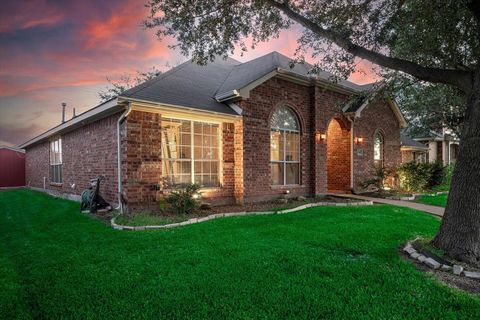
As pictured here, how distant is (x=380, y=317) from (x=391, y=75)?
765 centimetres

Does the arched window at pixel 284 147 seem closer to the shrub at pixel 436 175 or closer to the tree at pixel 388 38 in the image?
the tree at pixel 388 38

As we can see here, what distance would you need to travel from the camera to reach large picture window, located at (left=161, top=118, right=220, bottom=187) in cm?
787

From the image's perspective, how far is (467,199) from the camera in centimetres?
388

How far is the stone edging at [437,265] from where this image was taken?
11.0 ft

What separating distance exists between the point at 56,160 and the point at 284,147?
37.9ft

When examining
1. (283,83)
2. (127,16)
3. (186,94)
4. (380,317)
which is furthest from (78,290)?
(283,83)

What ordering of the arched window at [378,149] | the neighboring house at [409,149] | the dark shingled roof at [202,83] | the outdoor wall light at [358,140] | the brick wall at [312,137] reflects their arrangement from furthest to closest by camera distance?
the neighboring house at [409,149] < the arched window at [378,149] < the outdoor wall light at [358,140] < the brick wall at [312,137] < the dark shingled roof at [202,83]

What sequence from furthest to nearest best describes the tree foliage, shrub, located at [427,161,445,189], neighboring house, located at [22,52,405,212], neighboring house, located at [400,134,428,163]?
1. neighboring house, located at [400,134,428,163]
2. shrub, located at [427,161,445,189]
3. neighboring house, located at [22,52,405,212]
4. the tree foliage

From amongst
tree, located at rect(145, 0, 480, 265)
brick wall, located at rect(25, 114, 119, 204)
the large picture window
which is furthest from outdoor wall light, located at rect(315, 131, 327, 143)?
brick wall, located at rect(25, 114, 119, 204)

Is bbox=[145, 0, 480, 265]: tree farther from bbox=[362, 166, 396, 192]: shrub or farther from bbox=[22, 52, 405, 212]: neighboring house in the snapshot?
bbox=[362, 166, 396, 192]: shrub

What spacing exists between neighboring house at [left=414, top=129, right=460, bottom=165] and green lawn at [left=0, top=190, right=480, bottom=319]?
23298 millimetres

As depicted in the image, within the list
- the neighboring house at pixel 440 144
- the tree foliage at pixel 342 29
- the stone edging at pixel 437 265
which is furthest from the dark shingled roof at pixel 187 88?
the neighboring house at pixel 440 144

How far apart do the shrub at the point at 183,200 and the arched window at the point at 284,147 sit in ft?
11.7

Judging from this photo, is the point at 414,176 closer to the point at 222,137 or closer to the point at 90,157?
the point at 222,137
